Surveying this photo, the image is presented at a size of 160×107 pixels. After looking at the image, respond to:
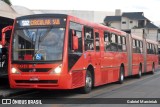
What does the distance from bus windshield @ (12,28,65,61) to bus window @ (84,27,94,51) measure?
1.90m

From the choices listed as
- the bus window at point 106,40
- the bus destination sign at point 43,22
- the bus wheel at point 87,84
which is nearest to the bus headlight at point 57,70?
the bus destination sign at point 43,22

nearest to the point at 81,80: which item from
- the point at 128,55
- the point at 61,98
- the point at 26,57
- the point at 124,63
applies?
the point at 61,98

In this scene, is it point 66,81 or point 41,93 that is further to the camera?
point 41,93

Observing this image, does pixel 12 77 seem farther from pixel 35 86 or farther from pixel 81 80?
pixel 81 80

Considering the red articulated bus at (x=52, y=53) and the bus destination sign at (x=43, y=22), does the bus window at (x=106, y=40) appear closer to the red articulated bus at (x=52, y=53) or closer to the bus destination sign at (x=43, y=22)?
the red articulated bus at (x=52, y=53)

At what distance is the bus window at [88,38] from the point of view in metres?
15.0

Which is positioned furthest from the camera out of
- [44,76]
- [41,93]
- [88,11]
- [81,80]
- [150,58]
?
[88,11]

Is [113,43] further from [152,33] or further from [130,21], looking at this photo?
[152,33]

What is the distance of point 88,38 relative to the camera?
50.1 feet

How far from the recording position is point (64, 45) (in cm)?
1306

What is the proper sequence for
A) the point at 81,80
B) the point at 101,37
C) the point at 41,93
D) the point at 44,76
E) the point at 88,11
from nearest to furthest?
the point at 44,76 < the point at 81,80 < the point at 41,93 < the point at 101,37 < the point at 88,11

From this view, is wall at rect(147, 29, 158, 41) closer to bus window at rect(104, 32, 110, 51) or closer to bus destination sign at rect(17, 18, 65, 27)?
bus window at rect(104, 32, 110, 51)

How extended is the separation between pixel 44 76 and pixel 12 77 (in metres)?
1.22

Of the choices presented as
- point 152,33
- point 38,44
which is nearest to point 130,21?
point 152,33
